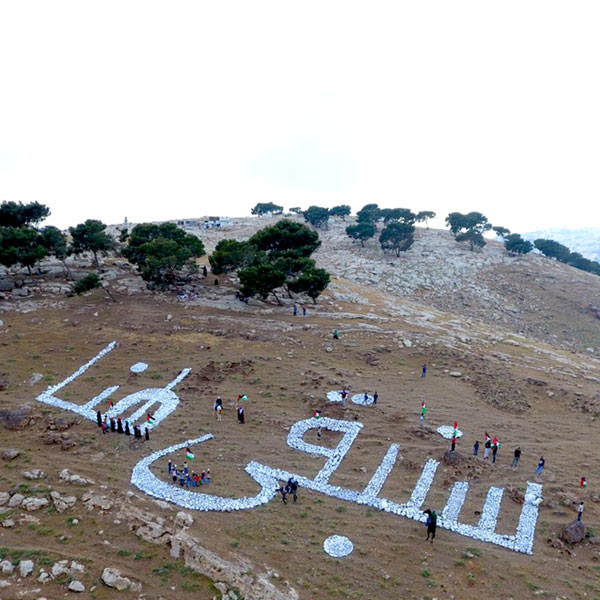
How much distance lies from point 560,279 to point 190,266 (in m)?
71.4

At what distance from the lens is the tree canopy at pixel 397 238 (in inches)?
3447

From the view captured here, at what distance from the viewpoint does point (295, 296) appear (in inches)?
2095

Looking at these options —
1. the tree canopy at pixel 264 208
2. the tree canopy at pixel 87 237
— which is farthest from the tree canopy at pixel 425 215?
the tree canopy at pixel 87 237

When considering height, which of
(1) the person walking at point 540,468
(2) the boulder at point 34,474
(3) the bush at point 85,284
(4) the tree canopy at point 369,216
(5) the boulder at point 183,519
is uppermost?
(4) the tree canopy at point 369,216

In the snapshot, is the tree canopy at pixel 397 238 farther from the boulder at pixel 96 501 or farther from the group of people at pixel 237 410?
the boulder at pixel 96 501

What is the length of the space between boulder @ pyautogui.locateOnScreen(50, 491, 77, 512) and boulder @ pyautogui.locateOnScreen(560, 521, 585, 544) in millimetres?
22228

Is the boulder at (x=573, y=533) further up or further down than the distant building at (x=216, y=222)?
further down

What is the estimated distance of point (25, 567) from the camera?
47.6 feet

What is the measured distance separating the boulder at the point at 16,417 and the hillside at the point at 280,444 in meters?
0.11

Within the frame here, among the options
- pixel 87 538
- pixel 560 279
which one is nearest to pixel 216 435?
pixel 87 538

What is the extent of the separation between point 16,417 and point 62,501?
34.1 feet

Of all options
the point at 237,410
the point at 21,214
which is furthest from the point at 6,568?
the point at 21,214

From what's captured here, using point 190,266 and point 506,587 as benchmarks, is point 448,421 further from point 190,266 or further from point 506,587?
point 190,266

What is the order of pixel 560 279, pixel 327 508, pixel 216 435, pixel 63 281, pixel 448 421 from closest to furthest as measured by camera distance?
pixel 327 508, pixel 216 435, pixel 448 421, pixel 63 281, pixel 560 279
